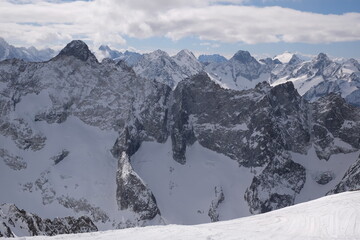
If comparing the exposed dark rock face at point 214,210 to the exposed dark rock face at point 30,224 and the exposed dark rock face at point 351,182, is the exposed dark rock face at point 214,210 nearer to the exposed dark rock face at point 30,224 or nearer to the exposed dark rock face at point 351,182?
the exposed dark rock face at point 351,182

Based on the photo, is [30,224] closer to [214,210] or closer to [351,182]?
[214,210]

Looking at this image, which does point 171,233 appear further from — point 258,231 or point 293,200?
point 293,200

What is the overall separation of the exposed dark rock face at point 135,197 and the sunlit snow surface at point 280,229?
454 feet

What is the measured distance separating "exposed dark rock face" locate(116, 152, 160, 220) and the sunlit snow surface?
138467 millimetres

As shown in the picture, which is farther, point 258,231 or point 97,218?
point 97,218

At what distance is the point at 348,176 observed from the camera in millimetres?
183750

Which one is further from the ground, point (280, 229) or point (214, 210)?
point (280, 229)

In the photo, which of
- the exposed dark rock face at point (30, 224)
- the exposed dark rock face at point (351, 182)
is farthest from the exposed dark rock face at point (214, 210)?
the exposed dark rock face at point (30, 224)

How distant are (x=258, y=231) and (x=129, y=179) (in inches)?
6123

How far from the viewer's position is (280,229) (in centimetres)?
3797

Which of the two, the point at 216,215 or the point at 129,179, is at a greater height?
the point at 129,179

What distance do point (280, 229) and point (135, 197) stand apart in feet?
488

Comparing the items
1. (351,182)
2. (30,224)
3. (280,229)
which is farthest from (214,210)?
(280,229)

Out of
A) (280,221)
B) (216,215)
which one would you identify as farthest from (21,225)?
(216,215)
